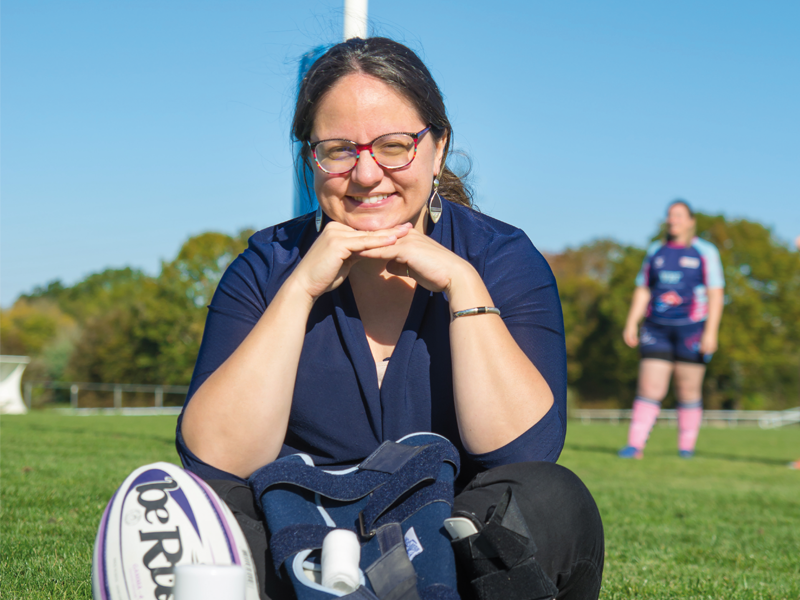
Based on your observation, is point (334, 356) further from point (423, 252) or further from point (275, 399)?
point (423, 252)

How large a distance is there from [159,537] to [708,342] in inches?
303

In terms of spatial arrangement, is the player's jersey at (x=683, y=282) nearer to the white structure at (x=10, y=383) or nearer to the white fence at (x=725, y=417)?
the white structure at (x=10, y=383)

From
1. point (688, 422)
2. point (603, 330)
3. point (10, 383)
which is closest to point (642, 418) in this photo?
point (688, 422)

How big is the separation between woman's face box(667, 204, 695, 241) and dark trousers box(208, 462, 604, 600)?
7254 millimetres

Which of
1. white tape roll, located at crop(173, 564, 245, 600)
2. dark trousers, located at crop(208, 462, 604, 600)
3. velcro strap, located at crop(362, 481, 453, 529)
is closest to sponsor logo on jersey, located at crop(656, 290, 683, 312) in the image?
dark trousers, located at crop(208, 462, 604, 600)

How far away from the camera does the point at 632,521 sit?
13.7 feet

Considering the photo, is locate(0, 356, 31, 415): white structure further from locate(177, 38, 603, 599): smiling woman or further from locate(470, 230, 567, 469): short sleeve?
locate(470, 230, 567, 469): short sleeve

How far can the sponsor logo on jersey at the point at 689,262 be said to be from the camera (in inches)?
331

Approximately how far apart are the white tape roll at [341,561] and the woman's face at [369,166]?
1.08 meters

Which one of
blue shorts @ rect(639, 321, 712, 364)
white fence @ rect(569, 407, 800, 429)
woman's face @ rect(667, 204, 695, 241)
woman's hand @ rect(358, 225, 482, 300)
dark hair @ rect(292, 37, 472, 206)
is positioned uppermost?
woman's face @ rect(667, 204, 695, 241)

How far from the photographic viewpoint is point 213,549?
149 cm

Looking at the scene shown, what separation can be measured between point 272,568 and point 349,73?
1.44 meters

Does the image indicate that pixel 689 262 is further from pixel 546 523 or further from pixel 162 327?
pixel 162 327

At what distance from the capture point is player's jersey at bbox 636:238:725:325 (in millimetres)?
8344
